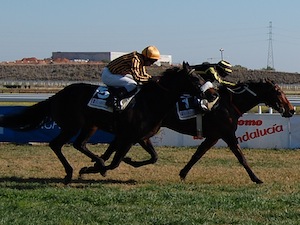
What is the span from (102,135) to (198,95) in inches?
301

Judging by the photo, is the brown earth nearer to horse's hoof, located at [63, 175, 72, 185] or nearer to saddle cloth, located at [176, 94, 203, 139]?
saddle cloth, located at [176, 94, 203, 139]

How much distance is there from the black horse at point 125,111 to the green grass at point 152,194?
2.46 feet

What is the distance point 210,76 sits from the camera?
1249 cm

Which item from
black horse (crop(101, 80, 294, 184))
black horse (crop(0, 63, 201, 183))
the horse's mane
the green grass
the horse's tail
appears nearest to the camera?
the green grass

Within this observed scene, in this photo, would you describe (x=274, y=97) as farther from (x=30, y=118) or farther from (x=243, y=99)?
(x=30, y=118)

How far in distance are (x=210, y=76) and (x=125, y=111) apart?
222cm

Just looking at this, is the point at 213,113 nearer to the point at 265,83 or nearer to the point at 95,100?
the point at 265,83

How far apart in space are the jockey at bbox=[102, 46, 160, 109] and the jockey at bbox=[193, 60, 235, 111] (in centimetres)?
98

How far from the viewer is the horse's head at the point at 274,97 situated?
12.3 meters

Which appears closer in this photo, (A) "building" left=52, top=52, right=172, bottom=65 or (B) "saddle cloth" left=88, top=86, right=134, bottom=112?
(B) "saddle cloth" left=88, top=86, right=134, bottom=112

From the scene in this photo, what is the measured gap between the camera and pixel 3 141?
1856 centimetres

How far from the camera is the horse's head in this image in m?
12.3

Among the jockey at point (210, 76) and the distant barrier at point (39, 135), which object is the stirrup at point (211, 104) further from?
the distant barrier at point (39, 135)

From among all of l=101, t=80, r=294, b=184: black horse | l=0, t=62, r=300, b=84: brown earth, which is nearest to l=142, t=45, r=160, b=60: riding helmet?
l=101, t=80, r=294, b=184: black horse
